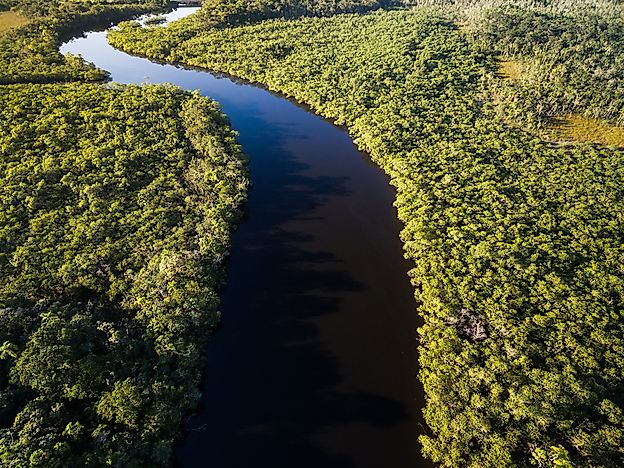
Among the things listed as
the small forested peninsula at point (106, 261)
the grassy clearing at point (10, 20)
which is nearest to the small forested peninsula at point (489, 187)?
the small forested peninsula at point (106, 261)

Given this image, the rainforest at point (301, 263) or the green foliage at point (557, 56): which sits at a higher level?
the green foliage at point (557, 56)

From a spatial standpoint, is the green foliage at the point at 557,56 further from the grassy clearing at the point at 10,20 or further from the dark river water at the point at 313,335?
the grassy clearing at the point at 10,20

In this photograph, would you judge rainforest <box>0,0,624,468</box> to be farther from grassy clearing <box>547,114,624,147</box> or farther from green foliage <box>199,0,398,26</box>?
green foliage <box>199,0,398,26</box>

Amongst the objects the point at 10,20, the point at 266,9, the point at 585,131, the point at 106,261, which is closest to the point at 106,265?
the point at 106,261

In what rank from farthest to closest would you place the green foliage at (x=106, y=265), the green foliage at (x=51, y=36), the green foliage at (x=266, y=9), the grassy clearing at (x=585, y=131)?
the green foliage at (x=266, y=9) → the green foliage at (x=51, y=36) → the grassy clearing at (x=585, y=131) → the green foliage at (x=106, y=265)

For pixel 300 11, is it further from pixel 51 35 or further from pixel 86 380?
pixel 86 380

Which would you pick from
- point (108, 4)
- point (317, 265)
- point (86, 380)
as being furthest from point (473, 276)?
point (108, 4)

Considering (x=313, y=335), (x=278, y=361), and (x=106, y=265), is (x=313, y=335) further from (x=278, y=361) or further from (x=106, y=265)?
(x=106, y=265)
